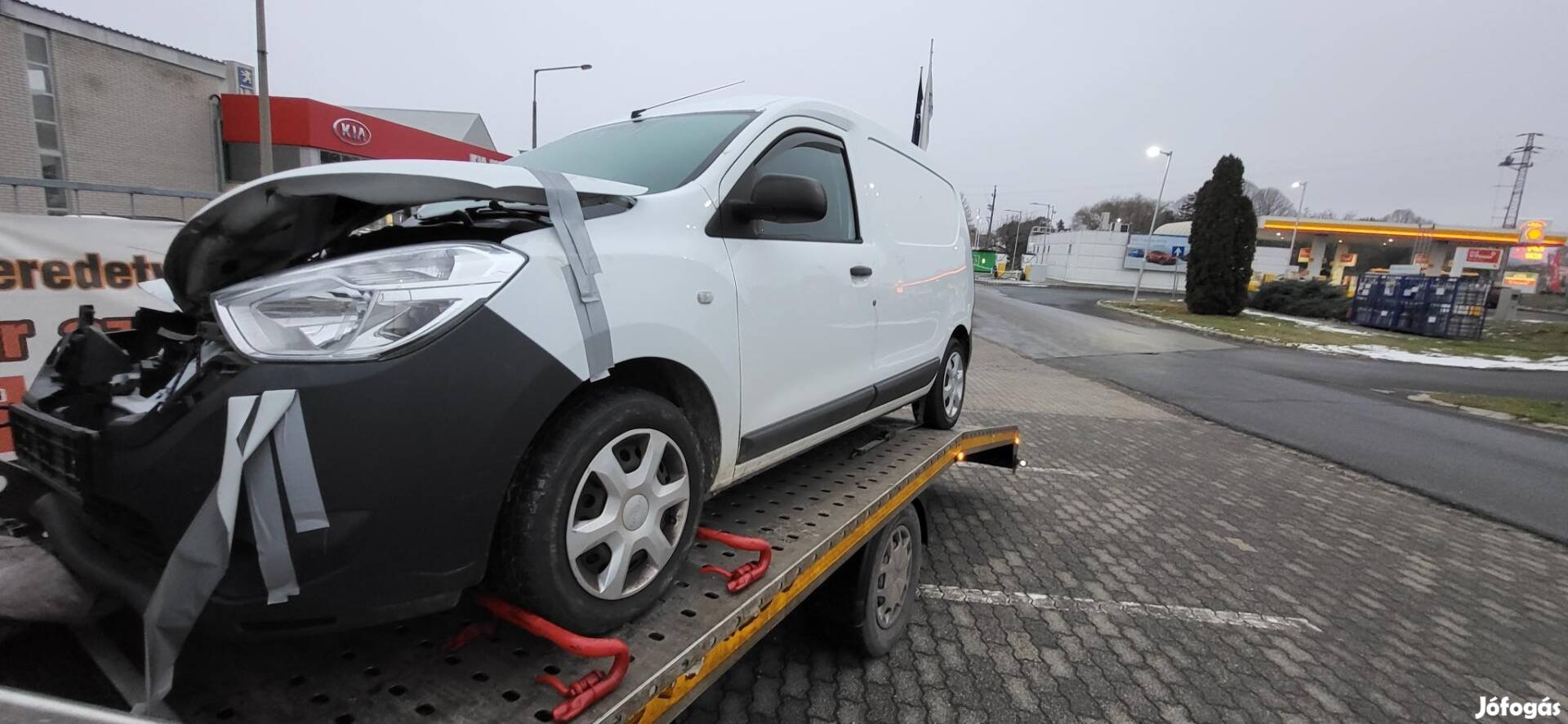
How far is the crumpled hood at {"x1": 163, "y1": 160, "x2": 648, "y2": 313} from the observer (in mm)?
1465

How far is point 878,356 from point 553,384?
1.94 metres

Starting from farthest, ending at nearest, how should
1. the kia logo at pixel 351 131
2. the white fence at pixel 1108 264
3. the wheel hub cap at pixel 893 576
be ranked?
the white fence at pixel 1108 264 < the kia logo at pixel 351 131 < the wheel hub cap at pixel 893 576

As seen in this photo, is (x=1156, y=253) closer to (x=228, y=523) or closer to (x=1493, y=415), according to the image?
(x=1493, y=415)

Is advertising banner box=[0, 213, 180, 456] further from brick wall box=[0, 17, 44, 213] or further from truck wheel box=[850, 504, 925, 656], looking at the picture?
brick wall box=[0, 17, 44, 213]

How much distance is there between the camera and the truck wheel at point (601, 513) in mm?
1571

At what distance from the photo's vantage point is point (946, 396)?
446cm

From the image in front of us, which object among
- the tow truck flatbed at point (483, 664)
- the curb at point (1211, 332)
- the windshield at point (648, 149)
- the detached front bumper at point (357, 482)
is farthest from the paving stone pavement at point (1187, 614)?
the curb at point (1211, 332)

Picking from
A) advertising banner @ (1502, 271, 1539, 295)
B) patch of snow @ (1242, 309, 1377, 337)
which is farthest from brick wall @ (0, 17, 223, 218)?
advertising banner @ (1502, 271, 1539, 295)

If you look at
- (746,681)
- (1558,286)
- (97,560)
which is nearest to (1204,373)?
(746,681)

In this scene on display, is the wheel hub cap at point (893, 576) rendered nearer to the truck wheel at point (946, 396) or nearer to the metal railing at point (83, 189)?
the truck wheel at point (946, 396)

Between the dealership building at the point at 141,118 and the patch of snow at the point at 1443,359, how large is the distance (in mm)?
20597

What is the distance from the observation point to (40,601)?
153 centimetres

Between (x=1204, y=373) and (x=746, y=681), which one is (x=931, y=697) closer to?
(x=746, y=681)

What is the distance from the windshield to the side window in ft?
0.55
